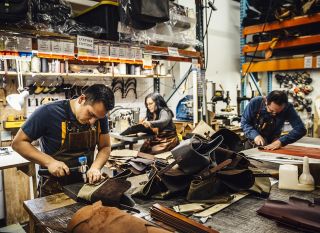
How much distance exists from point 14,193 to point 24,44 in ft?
8.75

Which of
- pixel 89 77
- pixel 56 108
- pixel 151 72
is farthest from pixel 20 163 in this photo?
pixel 151 72

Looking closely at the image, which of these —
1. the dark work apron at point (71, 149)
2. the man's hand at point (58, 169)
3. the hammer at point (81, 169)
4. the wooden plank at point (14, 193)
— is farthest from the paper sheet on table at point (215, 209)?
the wooden plank at point (14, 193)

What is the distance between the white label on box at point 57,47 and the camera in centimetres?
213

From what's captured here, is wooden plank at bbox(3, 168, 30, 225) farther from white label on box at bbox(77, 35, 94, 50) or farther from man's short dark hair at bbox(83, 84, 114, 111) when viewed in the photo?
white label on box at bbox(77, 35, 94, 50)

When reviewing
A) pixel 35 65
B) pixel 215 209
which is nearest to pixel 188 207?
pixel 215 209

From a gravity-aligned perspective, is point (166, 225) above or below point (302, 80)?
below

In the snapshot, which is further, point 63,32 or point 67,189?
point 63,32

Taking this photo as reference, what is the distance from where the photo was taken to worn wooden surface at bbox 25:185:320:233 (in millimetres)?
1245

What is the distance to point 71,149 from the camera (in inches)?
93.7

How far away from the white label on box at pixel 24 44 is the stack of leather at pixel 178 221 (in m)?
1.44

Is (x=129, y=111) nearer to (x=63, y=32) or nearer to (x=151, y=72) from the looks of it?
(x=151, y=72)

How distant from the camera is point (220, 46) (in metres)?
7.02

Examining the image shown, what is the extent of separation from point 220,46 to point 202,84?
153 inches

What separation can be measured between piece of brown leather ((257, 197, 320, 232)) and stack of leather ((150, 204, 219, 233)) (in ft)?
1.07
